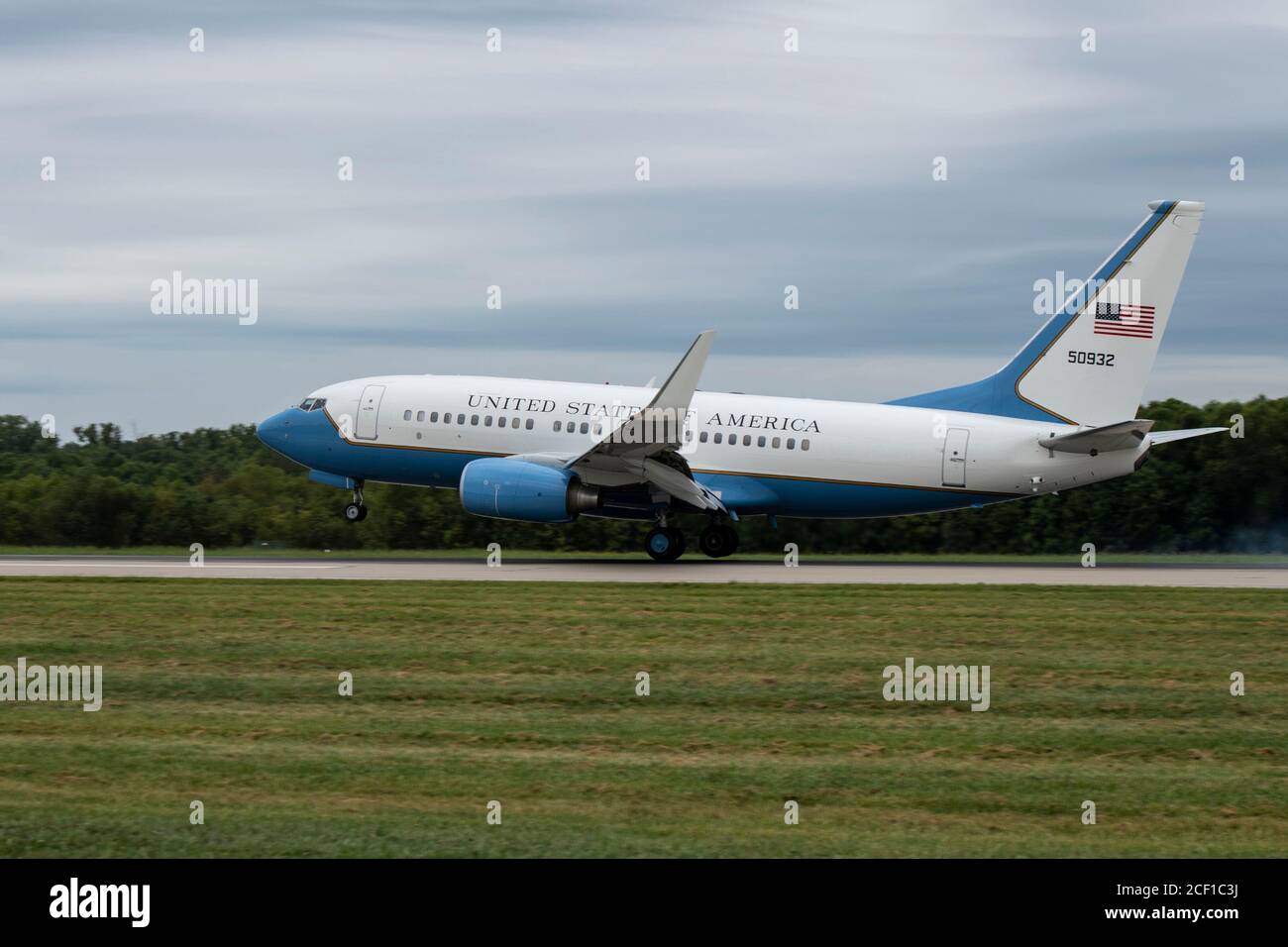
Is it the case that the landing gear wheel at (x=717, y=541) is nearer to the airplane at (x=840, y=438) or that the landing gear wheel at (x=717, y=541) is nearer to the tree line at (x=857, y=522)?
the airplane at (x=840, y=438)

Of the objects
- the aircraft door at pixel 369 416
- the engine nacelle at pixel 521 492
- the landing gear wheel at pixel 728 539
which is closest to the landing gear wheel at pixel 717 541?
the landing gear wheel at pixel 728 539

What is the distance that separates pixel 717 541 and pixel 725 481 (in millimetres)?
1981

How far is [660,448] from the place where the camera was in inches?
1246

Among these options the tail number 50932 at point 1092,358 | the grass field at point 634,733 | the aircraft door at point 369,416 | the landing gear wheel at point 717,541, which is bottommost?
the grass field at point 634,733

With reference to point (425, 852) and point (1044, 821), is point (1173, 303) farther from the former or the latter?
point (425, 852)

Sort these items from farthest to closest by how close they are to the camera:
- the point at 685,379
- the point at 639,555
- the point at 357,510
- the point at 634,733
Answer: the point at 639,555
the point at 357,510
the point at 685,379
the point at 634,733

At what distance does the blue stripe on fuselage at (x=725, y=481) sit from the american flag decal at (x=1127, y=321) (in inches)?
182

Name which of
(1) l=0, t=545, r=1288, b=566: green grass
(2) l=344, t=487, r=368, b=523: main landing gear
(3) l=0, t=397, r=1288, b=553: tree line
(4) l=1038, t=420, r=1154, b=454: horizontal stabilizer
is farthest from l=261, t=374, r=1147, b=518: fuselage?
(3) l=0, t=397, r=1288, b=553: tree line

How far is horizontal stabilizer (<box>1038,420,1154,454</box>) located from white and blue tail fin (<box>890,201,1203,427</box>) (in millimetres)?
1044

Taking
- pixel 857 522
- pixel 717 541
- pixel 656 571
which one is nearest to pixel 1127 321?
pixel 717 541

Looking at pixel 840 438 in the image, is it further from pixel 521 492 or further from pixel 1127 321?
pixel 521 492

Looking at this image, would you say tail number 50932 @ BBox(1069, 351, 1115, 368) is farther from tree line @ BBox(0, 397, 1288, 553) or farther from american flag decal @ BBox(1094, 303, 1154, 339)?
tree line @ BBox(0, 397, 1288, 553)

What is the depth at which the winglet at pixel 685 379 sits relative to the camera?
2966 centimetres
